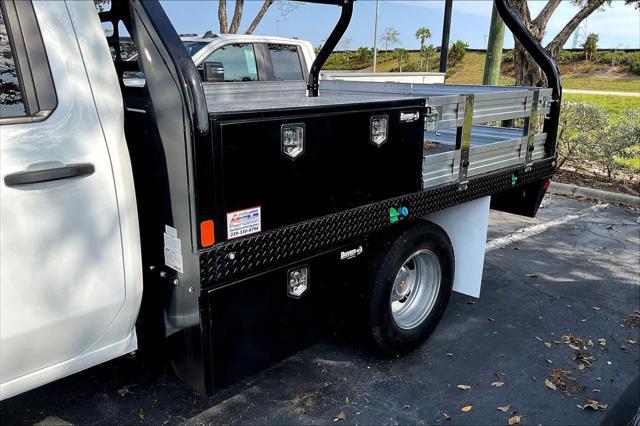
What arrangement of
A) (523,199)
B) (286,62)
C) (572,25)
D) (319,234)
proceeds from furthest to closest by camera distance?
(572,25), (286,62), (523,199), (319,234)

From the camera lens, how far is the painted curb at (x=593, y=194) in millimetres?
7879

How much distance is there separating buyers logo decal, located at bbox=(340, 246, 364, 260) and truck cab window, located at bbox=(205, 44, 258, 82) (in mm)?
4185

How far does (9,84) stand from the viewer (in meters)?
1.97

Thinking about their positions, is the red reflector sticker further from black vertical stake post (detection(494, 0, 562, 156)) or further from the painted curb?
the painted curb

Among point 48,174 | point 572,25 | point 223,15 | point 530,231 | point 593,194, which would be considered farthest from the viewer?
point 223,15

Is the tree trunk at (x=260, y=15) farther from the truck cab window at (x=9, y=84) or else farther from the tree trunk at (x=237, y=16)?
the truck cab window at (x=9, y=84)

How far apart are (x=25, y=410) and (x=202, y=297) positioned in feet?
5.02

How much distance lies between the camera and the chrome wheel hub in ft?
12.0

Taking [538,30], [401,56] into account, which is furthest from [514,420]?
[401,56]

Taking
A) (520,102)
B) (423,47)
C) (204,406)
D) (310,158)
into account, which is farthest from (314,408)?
(423,47)

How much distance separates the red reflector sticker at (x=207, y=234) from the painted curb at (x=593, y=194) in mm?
7370

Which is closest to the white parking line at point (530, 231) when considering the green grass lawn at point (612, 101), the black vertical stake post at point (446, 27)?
the black vertical stake post at point (446, 27)

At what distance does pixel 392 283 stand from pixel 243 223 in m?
1.27

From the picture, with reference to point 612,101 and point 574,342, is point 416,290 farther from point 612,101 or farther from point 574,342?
point 612,101
